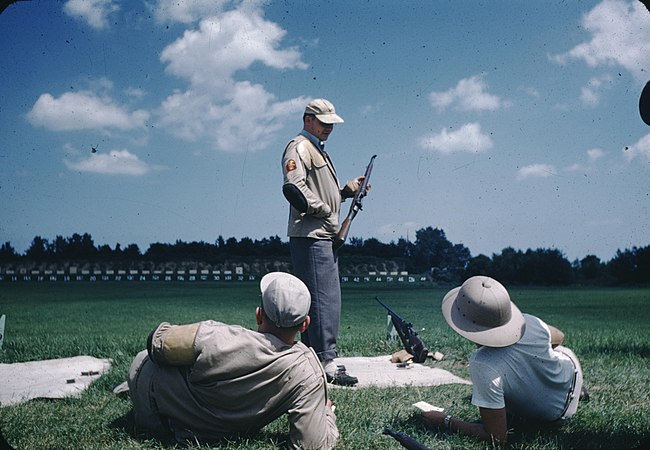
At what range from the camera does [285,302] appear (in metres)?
3.04

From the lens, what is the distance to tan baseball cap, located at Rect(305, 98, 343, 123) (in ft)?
16.5

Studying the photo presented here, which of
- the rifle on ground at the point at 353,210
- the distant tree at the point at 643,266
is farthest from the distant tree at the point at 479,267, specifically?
the rifle on ground at the point at 353,210

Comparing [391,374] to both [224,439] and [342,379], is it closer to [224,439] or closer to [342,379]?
[342,379]

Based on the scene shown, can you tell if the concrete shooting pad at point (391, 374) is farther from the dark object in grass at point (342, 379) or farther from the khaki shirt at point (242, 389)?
the khaki shirt at point (242, 389)

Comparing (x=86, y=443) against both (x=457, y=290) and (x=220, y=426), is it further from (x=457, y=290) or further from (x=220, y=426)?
(x=457, y=290)

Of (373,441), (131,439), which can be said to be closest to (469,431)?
(373,441)

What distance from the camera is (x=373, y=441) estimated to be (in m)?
3.23

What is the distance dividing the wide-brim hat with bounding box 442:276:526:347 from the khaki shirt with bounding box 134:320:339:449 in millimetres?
777

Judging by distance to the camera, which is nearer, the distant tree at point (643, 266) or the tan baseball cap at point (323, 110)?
the tan baseball cap at point (323, 110)

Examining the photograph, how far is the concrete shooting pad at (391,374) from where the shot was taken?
4895 mm

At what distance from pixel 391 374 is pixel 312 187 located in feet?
5.69

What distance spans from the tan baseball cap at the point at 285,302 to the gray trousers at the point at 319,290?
174 centimetres

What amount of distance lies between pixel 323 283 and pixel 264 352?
1.90m

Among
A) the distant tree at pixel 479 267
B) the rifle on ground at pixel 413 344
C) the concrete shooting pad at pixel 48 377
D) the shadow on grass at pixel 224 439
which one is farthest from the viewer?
the distant tree at pixel 479 267
